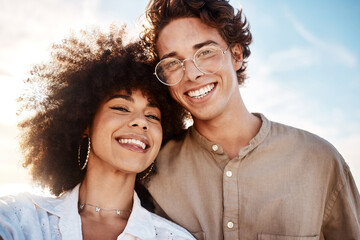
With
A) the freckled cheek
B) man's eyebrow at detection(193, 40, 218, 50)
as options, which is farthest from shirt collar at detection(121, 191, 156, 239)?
man's eyebrow at detection(193, 40, 218, 50)

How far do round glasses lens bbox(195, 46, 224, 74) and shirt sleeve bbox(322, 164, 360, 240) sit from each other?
5.29 ft

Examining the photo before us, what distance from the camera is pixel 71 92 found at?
3814mm

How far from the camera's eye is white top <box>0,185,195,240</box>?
293cm

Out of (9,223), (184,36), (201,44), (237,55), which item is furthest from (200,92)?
(9,223)

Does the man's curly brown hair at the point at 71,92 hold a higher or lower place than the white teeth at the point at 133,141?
higher

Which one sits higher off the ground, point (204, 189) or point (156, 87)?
point (156, 87)

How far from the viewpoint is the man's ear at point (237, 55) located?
14.5 feet

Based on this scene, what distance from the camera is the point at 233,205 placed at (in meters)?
3.55

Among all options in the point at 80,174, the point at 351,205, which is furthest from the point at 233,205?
the point at 80,174

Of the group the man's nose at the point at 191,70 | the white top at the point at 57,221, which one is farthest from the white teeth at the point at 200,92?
the white top at the point at 57,221

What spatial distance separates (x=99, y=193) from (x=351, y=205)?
7.90ft

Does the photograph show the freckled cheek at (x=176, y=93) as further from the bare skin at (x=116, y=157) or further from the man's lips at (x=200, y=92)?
the bare skin at (x=116, y=157)

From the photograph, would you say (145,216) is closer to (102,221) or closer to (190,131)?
(102,221)

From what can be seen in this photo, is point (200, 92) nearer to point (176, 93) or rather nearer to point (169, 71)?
point (176, 93)
